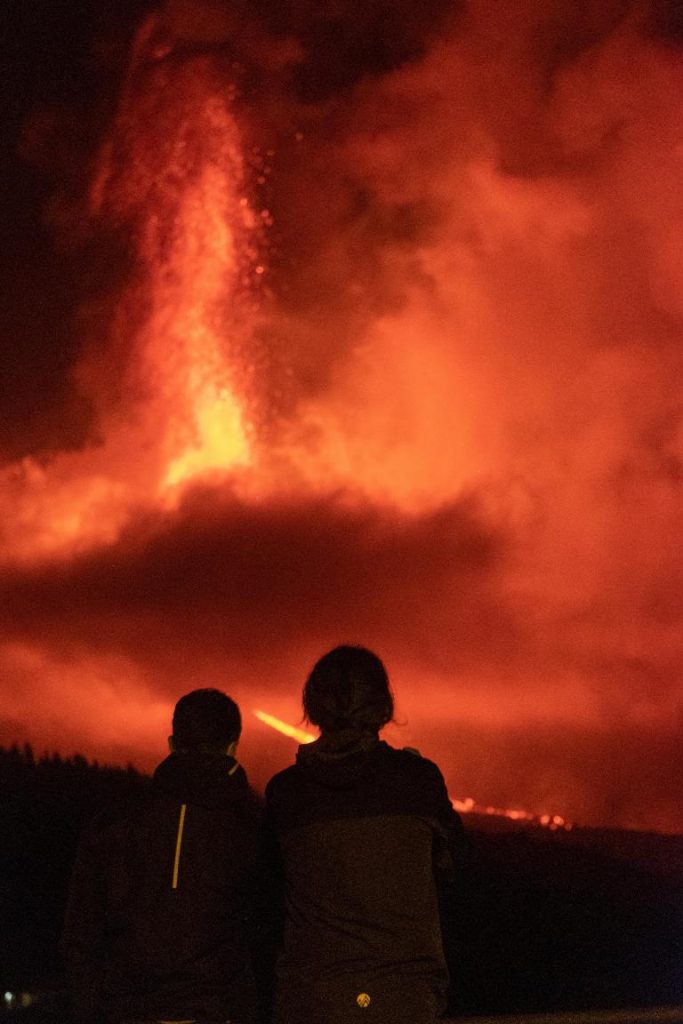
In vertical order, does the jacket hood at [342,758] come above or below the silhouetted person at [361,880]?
above

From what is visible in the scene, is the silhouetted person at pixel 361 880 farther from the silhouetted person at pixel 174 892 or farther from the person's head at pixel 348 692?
the silhouetted person at pixel 174 892

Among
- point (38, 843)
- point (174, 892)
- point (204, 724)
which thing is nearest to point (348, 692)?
point (204, 724)

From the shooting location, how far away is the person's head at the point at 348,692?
273 cm

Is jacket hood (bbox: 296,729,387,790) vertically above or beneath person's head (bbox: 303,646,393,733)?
beneath

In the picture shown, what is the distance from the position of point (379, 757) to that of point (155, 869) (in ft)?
1.97

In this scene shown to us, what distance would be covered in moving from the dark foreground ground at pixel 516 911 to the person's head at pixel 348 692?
1519mm

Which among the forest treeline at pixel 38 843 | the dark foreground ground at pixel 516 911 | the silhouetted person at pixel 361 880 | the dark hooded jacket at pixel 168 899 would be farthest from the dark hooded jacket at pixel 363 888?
the forest treeline at pixel 38 843

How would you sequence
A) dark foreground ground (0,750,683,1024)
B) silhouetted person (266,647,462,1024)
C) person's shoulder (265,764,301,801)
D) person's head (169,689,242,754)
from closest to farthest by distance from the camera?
silhouetted person (266,647,462,1024)
person's shoulder (265,764,301,801)
person's head (169,689,242,754)
dark foreground ground (0,750,683,1024)

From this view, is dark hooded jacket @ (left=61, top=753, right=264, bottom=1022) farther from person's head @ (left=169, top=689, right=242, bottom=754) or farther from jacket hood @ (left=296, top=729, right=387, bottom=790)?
jacket hood @ (left=296, top=729, right=387, bottom=790)

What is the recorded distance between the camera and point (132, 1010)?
2801mm

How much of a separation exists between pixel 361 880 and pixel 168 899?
19.1 inches

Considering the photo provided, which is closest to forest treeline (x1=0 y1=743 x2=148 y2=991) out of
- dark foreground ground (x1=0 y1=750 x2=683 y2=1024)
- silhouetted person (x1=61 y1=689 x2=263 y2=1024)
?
dark foreground ground (x1=0 y1=750 x2=683 y2=1024)

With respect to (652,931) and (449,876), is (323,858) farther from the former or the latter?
(652,931)

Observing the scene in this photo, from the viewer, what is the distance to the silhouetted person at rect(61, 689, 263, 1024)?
2.78 meters
